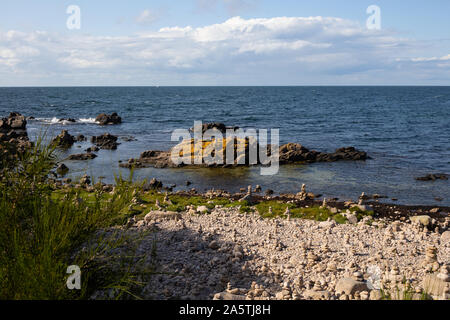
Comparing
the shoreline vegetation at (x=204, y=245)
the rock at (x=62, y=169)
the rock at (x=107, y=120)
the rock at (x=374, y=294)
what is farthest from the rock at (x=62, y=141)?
the rock at (x=107, y=120)

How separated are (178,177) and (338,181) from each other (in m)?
11.4

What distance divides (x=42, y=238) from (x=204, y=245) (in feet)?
21.6

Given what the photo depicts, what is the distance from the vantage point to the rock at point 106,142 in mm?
37938

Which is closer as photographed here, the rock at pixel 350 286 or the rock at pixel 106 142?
the rock at pixel 350 286

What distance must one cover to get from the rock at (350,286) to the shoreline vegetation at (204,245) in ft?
0.08

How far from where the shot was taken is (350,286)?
8953 mm

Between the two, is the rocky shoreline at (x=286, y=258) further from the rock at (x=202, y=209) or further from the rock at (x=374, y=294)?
the rock at (x=202, y=209)

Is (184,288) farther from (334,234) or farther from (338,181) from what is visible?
(338,181)

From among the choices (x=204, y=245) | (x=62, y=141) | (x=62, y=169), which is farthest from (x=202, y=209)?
(x=62, y=169)

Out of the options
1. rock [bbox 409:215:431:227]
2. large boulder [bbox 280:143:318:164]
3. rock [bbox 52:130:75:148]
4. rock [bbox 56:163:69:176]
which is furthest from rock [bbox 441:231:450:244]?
rock [bbox 56:163:69:176]

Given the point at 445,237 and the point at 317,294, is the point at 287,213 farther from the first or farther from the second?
the point at 317,294

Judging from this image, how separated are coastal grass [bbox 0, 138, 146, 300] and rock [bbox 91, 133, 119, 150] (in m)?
31.1
